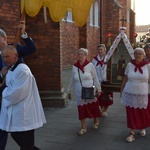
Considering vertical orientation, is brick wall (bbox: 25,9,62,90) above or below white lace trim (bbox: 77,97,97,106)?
above

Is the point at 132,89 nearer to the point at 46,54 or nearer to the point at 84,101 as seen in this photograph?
the point at 84,101

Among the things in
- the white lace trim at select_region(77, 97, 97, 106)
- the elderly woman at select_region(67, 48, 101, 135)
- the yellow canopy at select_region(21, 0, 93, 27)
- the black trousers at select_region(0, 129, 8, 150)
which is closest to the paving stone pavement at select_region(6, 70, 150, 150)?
the elderly woman at select_region(67, 48, 101, 135)

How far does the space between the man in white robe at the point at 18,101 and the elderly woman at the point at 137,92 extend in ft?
7.63

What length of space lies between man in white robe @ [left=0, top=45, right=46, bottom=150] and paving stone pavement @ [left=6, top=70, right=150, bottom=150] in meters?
1.45

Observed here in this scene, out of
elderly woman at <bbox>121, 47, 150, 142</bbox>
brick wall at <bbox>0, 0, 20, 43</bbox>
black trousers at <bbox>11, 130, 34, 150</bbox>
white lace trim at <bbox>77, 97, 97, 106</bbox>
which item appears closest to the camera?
black trousers at <bbox>11, 130, 34, 150</bbox>

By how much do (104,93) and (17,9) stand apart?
3101 mm

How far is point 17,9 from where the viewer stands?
7.89m

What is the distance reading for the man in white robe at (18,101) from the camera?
3.78m

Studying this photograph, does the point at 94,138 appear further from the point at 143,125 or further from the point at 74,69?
the point at 74,69

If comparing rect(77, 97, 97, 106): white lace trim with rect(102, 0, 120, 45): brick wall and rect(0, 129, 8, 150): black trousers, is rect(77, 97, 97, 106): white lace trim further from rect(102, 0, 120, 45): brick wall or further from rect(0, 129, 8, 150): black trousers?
rect(102, 0, 120, 45): brick wall

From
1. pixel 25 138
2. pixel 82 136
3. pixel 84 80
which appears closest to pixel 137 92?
pixel 84 80

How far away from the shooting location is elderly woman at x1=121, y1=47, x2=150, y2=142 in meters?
5.66

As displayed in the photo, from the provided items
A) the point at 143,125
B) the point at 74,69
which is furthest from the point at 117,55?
the point at 143,125

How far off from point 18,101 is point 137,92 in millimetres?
2665
